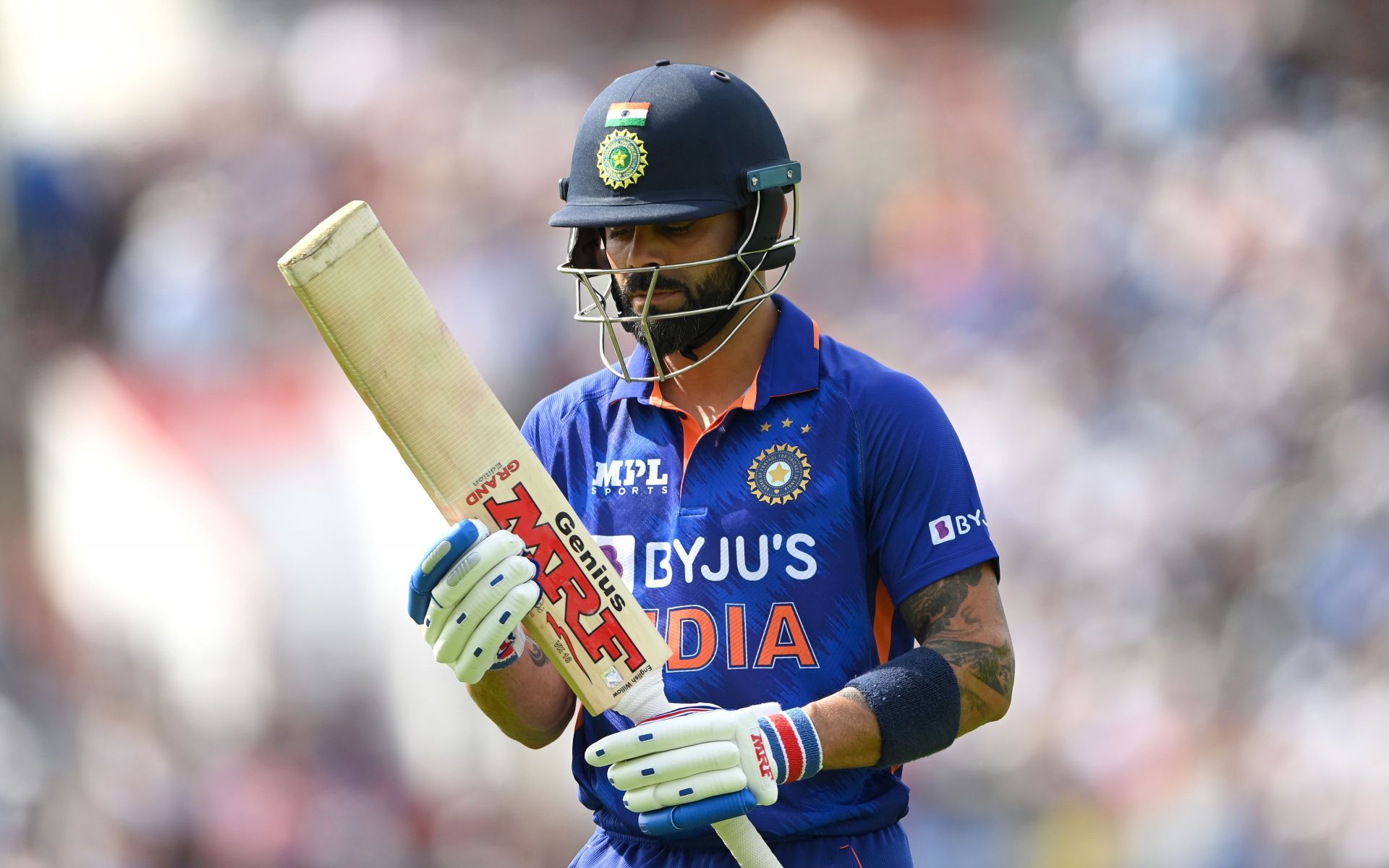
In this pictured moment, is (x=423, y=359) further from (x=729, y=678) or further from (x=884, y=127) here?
(x=884, y=127)

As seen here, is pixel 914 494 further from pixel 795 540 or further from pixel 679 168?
pixel 679 168

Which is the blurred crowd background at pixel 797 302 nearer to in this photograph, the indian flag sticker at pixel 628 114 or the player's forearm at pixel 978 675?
the player's forearm at pixel 978 675

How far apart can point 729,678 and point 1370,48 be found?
4167 mm

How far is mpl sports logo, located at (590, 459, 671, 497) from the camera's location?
7.14 feet

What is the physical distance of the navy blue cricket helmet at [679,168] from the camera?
6.98 feet

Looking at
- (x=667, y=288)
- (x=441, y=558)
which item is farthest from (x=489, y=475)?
(x=667, y=288)

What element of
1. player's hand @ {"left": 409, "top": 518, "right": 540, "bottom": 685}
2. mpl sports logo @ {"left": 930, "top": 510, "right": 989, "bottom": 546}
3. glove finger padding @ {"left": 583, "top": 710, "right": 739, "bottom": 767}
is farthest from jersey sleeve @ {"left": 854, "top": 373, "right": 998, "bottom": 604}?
player's hand @ {"left": 409, "top": 518, "right": 540, "bottom": 685}

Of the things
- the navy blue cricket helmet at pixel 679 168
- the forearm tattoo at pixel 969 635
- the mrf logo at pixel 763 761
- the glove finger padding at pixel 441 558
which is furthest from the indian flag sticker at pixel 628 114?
the mrf logo at pixel 763 761

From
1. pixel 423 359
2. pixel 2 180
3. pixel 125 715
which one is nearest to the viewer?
pixel 423 359

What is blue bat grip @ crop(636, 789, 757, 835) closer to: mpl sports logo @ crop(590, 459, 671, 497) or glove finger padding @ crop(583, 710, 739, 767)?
glove finger padding @ crop(583, 710, 739, 767)

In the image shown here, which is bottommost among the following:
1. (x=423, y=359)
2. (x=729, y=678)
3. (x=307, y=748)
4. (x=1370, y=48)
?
(x=307, y=748)

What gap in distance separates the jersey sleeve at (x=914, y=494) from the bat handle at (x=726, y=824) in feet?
1.18

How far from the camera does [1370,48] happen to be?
5.14 meters

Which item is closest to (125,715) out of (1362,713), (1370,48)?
(1362,713)
